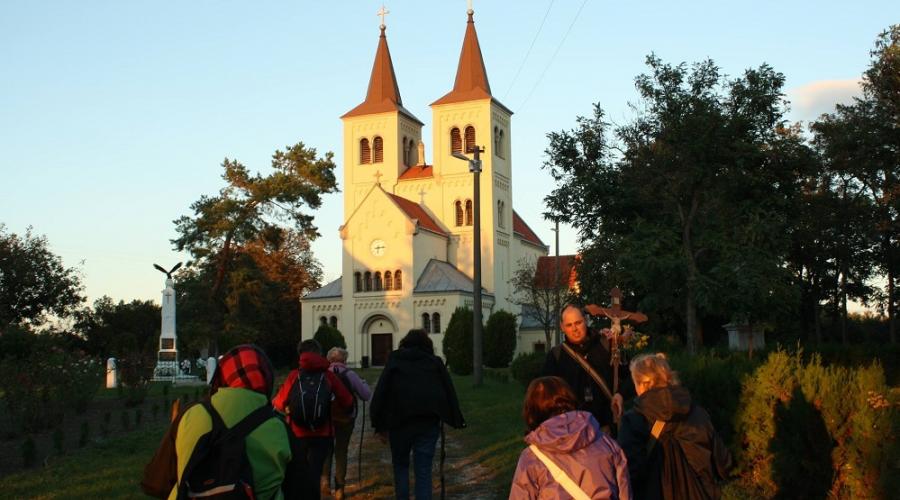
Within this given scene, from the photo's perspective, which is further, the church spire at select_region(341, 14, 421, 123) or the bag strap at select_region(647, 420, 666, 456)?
the church spire at select_region(341, 14, 421, 123)

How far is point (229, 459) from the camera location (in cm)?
440

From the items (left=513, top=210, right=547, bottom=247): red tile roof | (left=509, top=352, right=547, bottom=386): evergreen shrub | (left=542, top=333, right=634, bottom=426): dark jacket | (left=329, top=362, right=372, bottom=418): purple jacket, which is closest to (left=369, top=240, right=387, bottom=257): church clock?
(left=513, top=210, right=547, bottom=247): red tile roof

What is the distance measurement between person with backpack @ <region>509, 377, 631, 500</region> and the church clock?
54.4m

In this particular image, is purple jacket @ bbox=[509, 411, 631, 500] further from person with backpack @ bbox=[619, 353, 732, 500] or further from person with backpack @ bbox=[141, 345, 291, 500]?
person with backpack @ bbox=[141, 345, 291, 500]

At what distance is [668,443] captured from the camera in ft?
18.4

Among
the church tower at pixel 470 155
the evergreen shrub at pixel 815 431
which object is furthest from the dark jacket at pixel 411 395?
the church tower at pixel 470 155

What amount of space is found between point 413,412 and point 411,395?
6.2 inches

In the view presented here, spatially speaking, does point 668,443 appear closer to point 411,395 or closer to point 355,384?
point 411,395

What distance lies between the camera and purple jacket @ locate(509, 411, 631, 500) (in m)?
4.57

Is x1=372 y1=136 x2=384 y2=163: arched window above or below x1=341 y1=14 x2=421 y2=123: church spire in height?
below

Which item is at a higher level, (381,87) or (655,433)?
(381,87)

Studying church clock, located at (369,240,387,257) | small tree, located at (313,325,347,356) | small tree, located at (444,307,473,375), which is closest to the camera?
small tree, located at (444,307,473,375)

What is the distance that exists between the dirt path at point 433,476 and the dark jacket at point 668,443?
430 centimetres

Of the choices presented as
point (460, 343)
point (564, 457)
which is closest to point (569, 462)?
point (564, 457)
